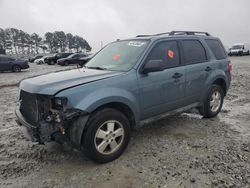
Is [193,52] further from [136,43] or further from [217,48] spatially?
[136,43]

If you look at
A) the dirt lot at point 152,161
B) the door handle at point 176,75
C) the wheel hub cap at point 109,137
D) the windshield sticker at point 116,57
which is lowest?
the dirt lot at point 152,161

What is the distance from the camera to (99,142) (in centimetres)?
335

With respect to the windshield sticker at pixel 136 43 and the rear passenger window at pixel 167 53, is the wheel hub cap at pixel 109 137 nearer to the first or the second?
the rear passenger window at pixel 167 53

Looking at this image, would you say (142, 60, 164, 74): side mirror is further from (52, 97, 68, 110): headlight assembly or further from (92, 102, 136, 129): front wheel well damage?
(52, 97, 68, 110): headlight assembly

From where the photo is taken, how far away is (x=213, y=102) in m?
5.34

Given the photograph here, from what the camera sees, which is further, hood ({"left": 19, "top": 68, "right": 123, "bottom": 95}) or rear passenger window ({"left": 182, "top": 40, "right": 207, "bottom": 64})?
rear passenger window ({"left": 182, "top": 40, "right": 207, "bottom": 64})

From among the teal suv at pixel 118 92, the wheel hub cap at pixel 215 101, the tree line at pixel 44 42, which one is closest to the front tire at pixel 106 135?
the teal suv at pixel 118 92

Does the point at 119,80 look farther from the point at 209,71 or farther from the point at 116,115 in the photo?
the point at 209,71

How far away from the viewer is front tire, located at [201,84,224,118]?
16.8 ft

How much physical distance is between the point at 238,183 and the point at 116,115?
5.94 ft

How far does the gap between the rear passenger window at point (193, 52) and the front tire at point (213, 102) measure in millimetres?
772

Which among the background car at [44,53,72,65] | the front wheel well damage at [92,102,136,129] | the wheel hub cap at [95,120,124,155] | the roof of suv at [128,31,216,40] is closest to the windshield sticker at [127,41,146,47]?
the roof of suv at [128,31,216,40]

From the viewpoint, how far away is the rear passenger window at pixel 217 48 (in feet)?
17.2

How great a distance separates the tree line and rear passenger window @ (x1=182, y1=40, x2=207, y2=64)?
83.9 metres
